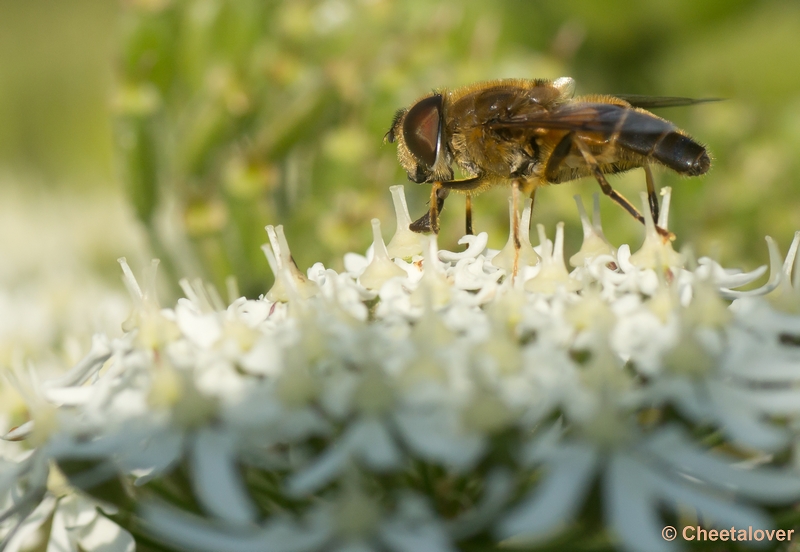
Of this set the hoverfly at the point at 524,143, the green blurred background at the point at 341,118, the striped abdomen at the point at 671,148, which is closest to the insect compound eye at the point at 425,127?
the hoverfly at the point at 524,143

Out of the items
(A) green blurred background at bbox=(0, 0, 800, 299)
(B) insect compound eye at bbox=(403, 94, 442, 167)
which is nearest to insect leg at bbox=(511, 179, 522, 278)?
(B) insect compound eye at bbox=(403, 94, 442, 167)

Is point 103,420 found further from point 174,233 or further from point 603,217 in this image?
point 603,217

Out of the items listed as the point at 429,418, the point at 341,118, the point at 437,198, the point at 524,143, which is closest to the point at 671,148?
the point at 524,143

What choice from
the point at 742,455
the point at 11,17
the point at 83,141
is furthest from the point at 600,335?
the point at 11,17


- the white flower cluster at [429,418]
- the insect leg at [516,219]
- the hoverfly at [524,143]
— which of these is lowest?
the white flower cluster at [429,418]

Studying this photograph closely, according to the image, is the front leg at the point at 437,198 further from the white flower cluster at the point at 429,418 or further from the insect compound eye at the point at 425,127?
the white flower cluster at the point at 429,418

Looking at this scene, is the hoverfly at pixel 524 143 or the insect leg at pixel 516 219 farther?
the hoverfly at pixel 524 143
